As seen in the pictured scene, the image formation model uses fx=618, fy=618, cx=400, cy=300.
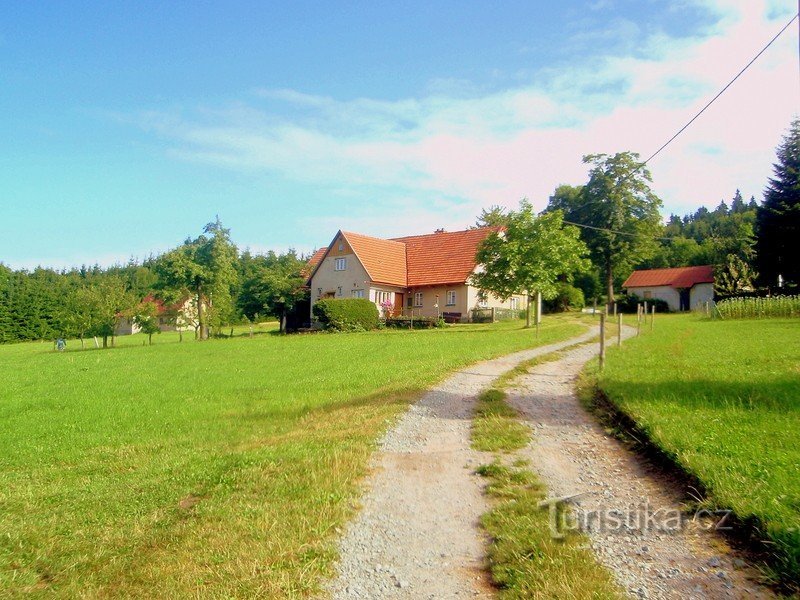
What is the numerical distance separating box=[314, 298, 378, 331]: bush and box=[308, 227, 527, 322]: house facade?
4.33 metres

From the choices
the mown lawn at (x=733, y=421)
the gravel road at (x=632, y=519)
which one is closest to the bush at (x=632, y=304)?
the mown lawn at (x=733, y=421)

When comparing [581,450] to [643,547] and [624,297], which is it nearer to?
[643,547]

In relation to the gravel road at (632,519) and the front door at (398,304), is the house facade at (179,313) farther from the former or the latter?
Result: the gravel road at (632,519)

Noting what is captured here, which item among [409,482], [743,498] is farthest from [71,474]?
[743,498]

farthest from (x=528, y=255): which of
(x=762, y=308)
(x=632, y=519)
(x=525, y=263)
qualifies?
(x=632, y=519)

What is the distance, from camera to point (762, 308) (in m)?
39.1

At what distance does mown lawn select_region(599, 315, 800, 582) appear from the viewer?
4.95 metres

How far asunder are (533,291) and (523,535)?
106 feet

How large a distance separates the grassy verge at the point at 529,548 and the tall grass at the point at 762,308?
3756 cm

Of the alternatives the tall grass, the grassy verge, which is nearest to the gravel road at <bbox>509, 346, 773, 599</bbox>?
the grassy verge

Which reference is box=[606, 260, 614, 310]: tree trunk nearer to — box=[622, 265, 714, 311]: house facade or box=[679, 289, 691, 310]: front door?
box=[622, 265, 714, 311]: house facade

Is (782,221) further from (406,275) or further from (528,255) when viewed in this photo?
(406,275)

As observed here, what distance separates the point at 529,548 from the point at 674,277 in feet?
227

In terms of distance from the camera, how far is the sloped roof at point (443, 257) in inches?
1954
